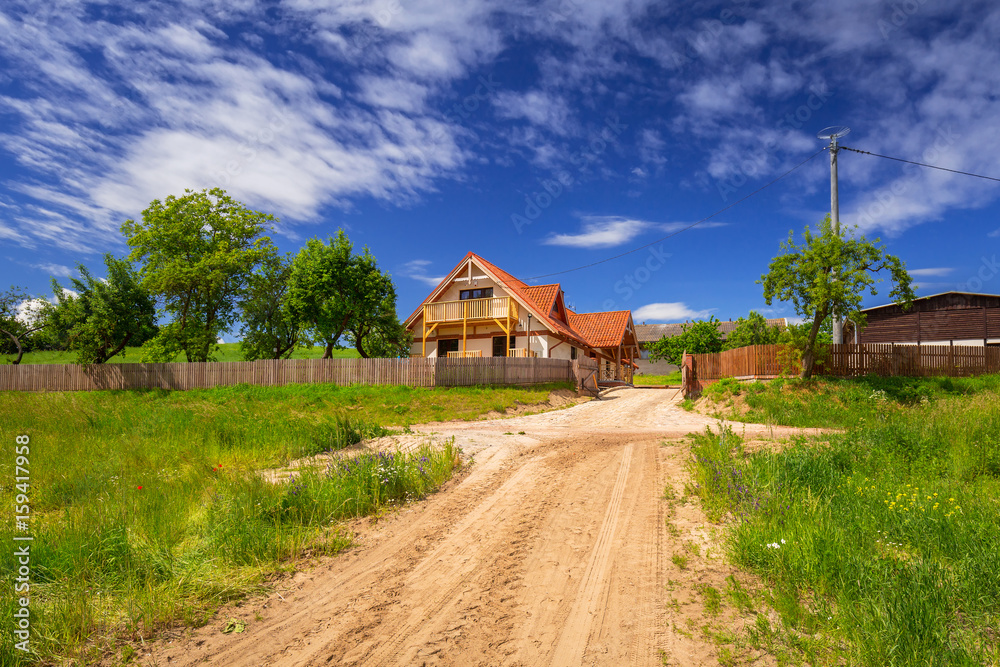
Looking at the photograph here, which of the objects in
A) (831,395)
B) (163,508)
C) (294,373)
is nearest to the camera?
(163,508)

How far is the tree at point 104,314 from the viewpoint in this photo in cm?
2791

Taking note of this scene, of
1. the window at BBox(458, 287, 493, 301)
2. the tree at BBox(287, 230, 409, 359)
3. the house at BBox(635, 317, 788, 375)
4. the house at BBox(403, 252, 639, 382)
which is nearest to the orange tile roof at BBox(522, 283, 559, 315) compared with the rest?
the house at BBox(403, 252, 639, 382)

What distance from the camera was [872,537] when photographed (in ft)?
14.8

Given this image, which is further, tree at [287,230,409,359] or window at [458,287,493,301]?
window at [458,287,493,301]

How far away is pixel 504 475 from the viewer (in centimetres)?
790

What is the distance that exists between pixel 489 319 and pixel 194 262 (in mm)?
19143

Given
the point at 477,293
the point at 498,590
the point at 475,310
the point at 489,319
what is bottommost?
the point at 498,590

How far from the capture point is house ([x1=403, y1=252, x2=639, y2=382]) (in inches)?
1115

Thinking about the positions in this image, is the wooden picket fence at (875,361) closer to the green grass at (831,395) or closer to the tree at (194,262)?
the green grass at (831,395)

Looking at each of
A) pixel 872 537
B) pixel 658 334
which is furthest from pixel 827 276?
pixel 658 334

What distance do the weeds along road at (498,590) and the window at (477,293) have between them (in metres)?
23.4

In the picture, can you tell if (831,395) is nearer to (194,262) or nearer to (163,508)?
(163,508)

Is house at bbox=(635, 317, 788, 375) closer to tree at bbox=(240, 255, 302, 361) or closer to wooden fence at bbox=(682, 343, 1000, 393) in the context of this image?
wooden fence at bbox=(682, 343, 1000, 393)

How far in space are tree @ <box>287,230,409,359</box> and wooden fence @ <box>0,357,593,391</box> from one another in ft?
15.4
